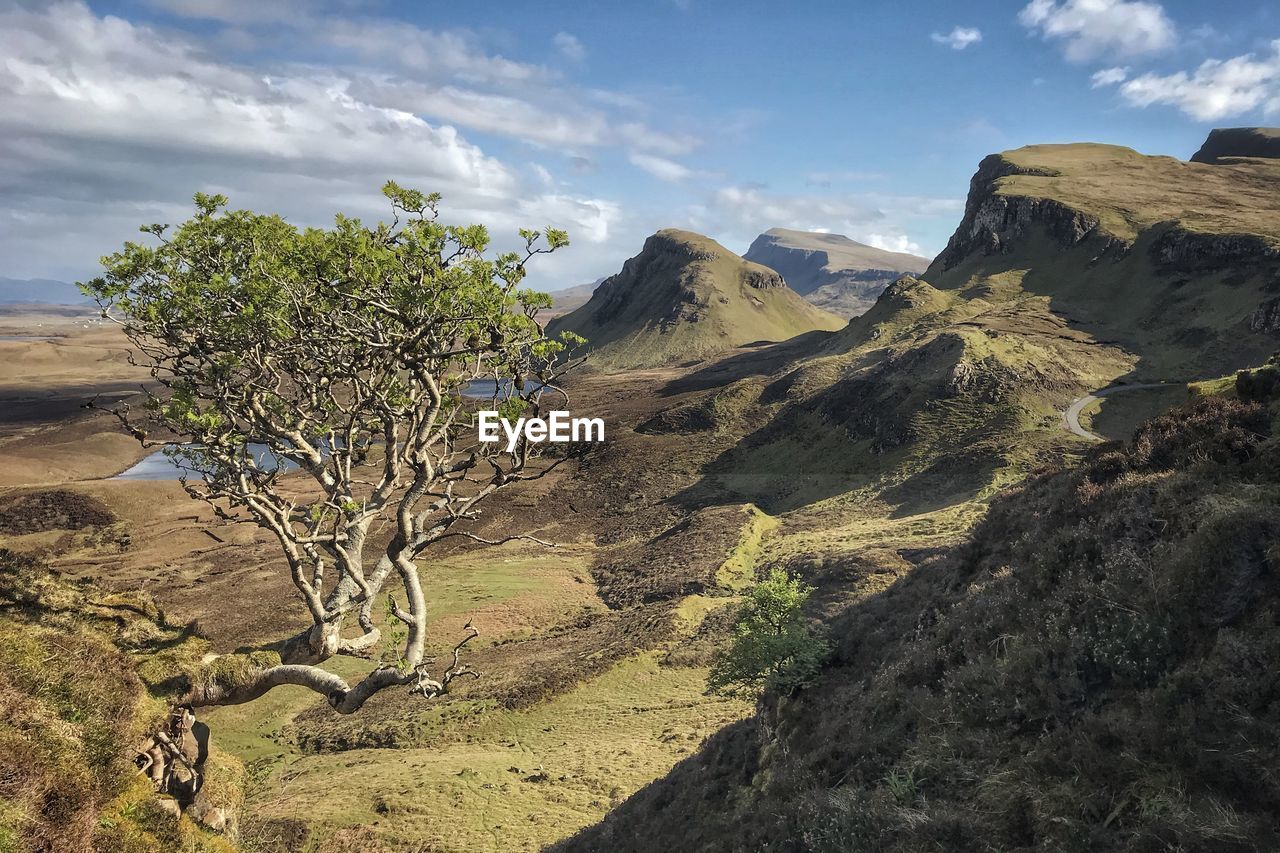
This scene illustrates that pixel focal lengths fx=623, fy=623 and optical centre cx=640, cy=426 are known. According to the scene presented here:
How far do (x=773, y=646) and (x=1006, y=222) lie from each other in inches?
5998

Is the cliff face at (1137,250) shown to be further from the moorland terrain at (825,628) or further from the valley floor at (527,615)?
the valley floor at (527,615)

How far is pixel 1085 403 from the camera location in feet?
236

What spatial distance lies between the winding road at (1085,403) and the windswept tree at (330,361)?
228ft

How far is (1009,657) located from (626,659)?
28616 millimetres

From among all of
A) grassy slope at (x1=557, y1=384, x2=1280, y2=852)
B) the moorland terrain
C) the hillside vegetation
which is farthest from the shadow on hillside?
grassy slope at (x1=557, y1=384, x2=1280, y2=852)

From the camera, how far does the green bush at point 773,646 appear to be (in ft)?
68.2

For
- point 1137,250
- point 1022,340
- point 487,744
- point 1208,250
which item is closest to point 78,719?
point 487,744

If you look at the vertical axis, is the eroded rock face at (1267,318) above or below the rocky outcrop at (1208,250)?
below

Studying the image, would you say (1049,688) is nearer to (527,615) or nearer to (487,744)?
(487,744)

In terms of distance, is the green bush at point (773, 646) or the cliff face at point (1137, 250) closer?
the green bush at point (773, 646)

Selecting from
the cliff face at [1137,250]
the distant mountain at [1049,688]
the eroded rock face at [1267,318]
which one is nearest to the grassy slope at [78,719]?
the distant mountain at [1049,688]

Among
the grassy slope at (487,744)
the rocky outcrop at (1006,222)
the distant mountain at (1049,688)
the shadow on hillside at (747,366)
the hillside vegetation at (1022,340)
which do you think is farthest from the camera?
the shadow on hillside at (747,366)

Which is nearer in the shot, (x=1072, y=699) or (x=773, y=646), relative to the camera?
(x=1072, y=699)

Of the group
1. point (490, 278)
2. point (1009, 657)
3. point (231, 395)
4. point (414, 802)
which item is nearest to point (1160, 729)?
point (1009, 657)
